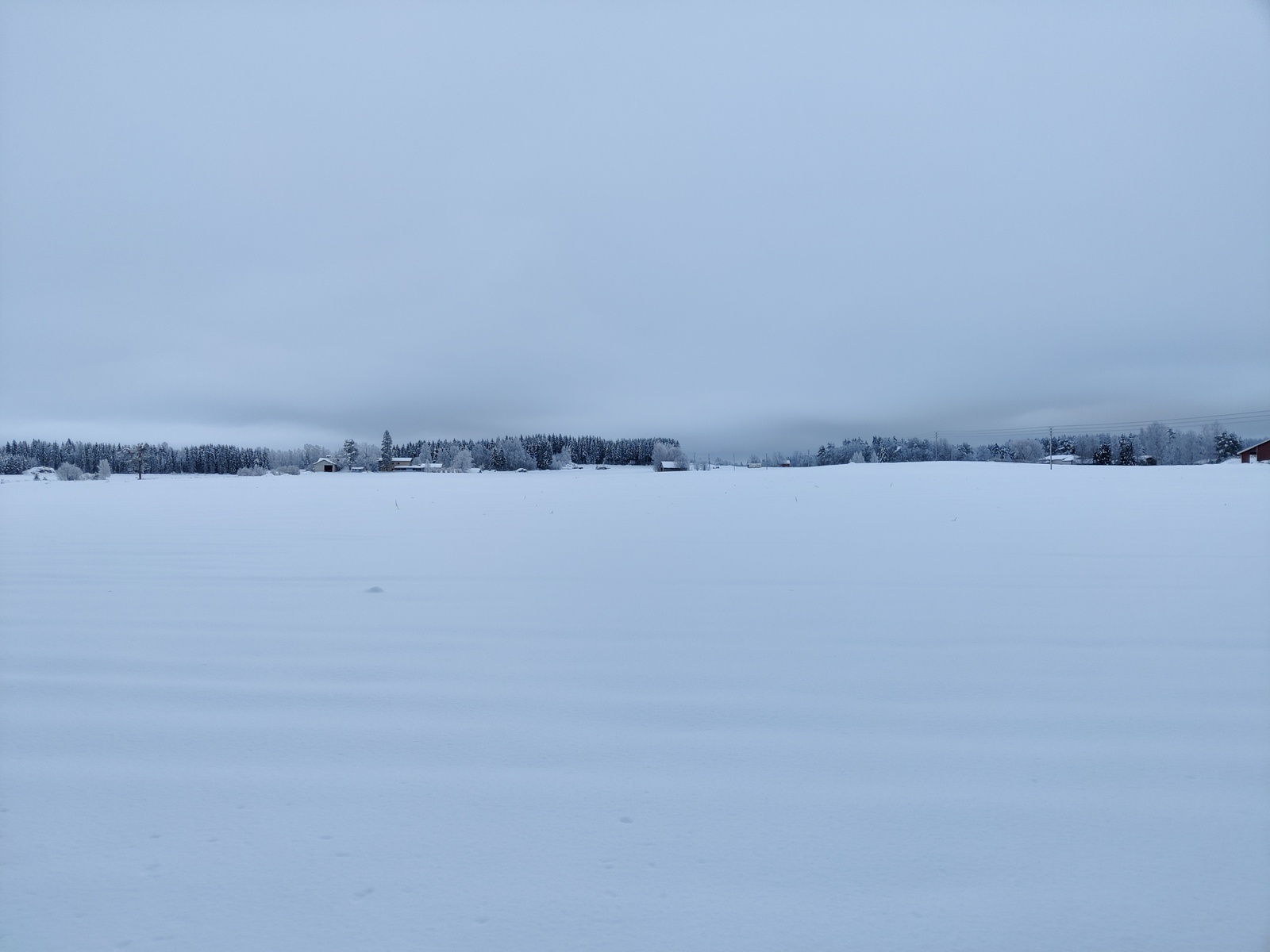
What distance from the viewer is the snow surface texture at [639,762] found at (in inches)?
69.3

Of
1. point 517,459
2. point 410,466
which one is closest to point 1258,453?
point 517,459

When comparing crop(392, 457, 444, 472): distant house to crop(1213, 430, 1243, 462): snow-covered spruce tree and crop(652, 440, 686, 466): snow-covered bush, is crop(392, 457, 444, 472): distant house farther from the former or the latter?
crop(1213, 430, 1243, 462): snow-covered spruce tree

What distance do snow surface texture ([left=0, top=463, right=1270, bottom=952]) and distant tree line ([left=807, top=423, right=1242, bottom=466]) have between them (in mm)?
58684

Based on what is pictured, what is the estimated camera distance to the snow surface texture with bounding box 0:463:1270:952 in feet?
5.77

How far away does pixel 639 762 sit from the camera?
A: 255 centimetres

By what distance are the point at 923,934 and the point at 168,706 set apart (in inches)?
135

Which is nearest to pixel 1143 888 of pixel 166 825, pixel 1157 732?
pixel 1157 732

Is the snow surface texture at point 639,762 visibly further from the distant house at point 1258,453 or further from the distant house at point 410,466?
A: the distant house at point 410,466

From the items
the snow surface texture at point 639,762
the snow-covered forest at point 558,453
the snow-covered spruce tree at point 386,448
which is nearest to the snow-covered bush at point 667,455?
the snow-covered forest at point 558,453

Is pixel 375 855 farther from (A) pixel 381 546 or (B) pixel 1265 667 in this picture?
(A) pixel 381 546

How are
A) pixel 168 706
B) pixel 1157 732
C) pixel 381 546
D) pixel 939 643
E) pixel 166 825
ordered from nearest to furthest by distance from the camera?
pixel 166 825 < pixel 1157 732 < pixel 168 706 < pixel 939 643 < pixel 381 546

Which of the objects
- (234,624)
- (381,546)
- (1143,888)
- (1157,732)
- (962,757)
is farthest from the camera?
(381,546)

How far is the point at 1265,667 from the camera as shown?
361cm

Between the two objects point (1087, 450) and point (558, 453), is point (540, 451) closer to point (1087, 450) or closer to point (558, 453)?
point (558, 453)
